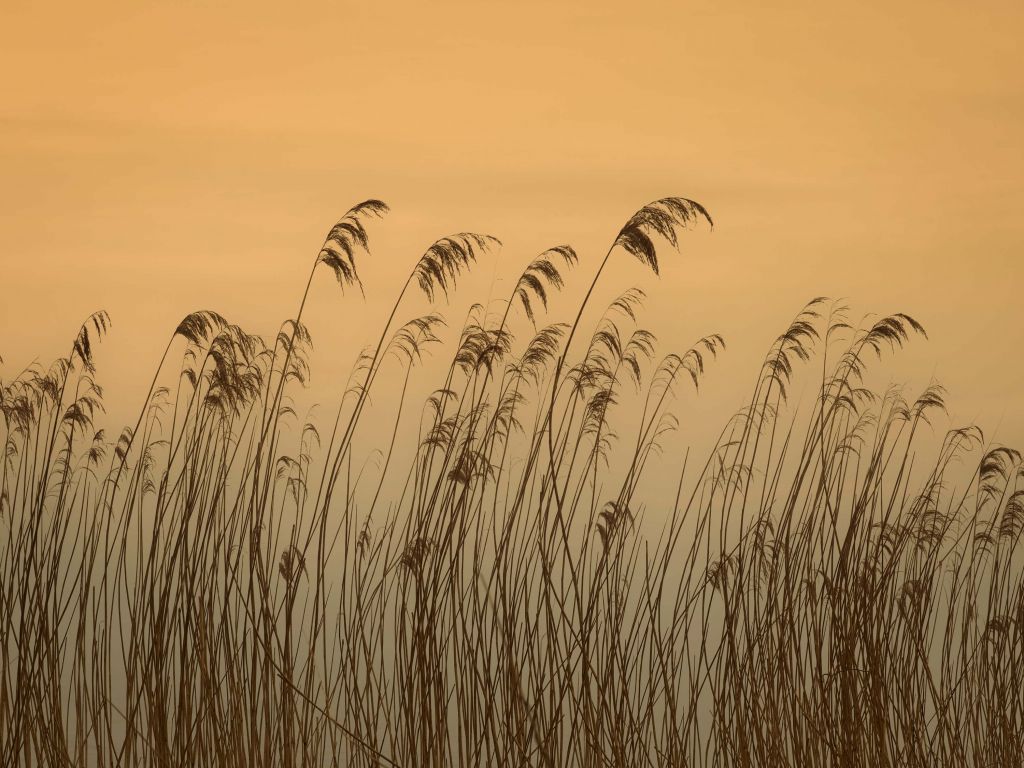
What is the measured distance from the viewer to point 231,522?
3.59m

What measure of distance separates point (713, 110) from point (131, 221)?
6.69 feet

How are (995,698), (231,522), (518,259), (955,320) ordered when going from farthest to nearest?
1. (995,698)
2. (955,320)
3. (518,259)
4. (231,522)

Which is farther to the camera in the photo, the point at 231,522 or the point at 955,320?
the point at 955,320

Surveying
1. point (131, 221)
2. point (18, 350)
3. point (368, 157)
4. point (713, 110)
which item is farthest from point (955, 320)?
point (18, 350)

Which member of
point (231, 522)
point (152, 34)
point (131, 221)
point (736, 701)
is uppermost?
point (152, 34)

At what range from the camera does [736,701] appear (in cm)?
382

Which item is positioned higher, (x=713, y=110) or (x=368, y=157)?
(x=713, y=110)

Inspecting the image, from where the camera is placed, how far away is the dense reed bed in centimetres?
355

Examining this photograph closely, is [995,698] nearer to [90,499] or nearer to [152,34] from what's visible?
[90,499]

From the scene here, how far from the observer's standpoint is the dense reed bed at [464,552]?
3.55 m

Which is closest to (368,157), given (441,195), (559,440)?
(441,195)

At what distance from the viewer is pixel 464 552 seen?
370cm

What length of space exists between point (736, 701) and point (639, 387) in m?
1.10

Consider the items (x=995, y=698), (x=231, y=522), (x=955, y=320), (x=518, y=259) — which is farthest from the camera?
(x=995, y=698)
